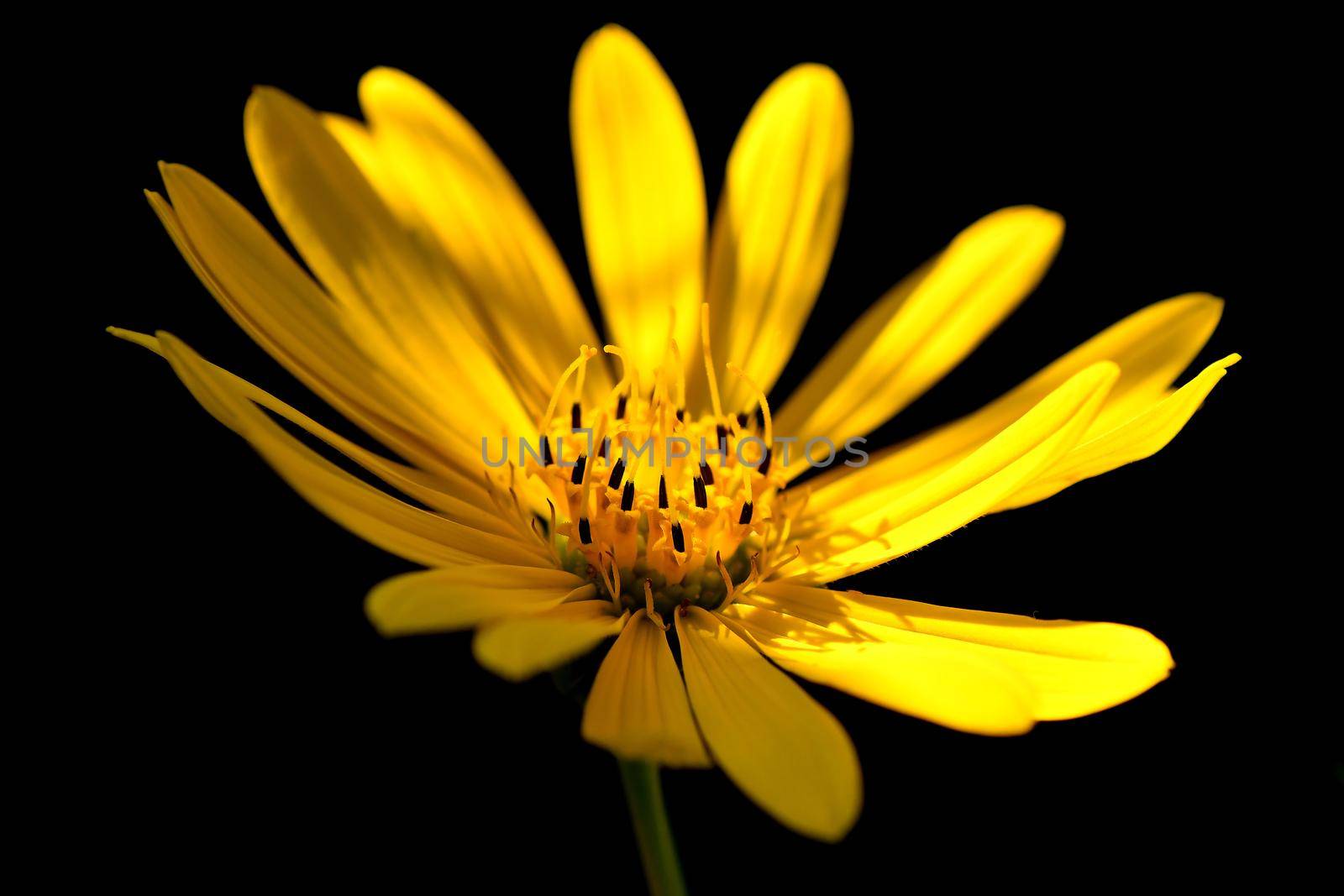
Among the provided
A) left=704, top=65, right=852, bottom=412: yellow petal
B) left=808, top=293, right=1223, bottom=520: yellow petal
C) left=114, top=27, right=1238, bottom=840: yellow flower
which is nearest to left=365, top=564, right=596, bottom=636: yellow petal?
left=114, top=27, right=1238, bottom=840: yellow flower

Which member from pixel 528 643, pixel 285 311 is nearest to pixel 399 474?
pixel 285 311

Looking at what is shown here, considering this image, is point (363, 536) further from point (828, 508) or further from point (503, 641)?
point (828, 508)

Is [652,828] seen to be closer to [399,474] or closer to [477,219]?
[399,474]

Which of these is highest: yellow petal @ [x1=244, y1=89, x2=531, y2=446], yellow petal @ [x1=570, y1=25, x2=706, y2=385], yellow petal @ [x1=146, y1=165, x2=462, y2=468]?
yellow petal @ [x1=570, y1=25, x2=706, y2=385]

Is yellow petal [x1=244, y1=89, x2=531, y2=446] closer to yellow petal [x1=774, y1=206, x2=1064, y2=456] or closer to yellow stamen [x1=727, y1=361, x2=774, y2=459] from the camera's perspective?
yellow stamen [x1=727, y1=361, x2=774, y2=459]

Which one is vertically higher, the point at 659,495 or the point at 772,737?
the point at 659,495

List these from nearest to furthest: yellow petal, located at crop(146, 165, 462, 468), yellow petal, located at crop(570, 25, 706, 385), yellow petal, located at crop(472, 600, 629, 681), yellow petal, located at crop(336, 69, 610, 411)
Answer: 1. yellow petal, located at crop(472, 600, 629, 681)
2. yellow petal, located at crop(146, 165, 462, 468)
3. yellow petal, located at crop(336, 69, 610, 411)
4. yellow petal, located at crop(570, 25, 706, 385)

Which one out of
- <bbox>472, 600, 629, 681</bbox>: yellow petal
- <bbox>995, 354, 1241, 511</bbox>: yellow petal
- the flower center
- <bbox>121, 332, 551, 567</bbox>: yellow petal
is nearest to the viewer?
<bbox>472, 600, 629, 681</bbox>: yellow petal
